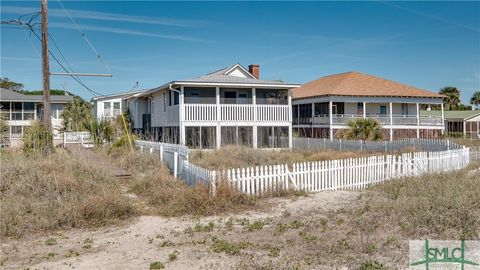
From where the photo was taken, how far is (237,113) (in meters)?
27.0

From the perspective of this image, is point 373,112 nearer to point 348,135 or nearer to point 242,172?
point 348,135

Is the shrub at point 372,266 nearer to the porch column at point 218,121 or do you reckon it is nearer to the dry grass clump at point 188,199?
the dry grass clump at point 188,199

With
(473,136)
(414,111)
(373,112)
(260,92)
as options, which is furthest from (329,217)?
(473,136)

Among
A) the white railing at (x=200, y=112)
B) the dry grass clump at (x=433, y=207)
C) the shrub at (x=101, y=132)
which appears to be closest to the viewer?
the dry grass clump at (x=433, y=207)

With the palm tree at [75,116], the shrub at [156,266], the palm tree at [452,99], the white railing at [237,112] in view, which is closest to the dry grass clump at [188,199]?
the shrub at [156,266]

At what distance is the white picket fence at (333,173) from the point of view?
11367mm

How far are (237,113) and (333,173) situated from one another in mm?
14129

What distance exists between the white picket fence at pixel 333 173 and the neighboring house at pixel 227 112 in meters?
12.0

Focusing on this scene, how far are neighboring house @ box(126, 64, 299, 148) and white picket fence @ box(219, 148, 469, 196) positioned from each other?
12.0m

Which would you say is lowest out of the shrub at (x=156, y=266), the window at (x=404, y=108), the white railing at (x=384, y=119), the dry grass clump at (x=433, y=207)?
the shrub at (x=156, y=266)

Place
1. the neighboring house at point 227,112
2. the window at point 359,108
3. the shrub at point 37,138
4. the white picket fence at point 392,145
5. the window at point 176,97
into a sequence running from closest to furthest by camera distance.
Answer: the shrub at point 37,138, the white picket fence at point 392,145, the neighboring house at point 227,112, the window at point 176,97, the window at point 359,108

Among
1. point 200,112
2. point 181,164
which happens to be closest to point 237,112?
point 200,112

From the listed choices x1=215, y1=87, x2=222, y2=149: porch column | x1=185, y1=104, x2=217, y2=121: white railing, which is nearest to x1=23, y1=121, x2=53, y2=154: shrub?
x1=185, y1=104, x2=217, y2=121: white railing

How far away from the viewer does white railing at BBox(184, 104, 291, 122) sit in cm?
2628
